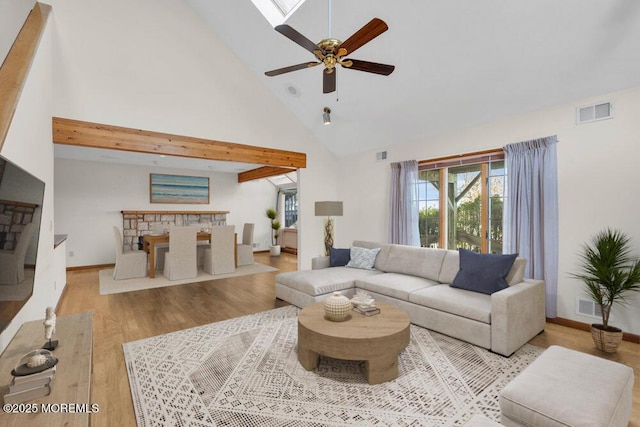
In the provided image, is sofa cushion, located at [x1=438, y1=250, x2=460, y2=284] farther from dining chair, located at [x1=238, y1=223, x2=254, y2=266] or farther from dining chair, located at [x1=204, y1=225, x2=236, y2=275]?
dining chair, located at [x1=238, y1=223, x2=254, y2=266]

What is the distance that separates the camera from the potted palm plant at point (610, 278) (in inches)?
107

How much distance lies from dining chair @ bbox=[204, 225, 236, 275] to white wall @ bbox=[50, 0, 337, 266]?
1945 mm

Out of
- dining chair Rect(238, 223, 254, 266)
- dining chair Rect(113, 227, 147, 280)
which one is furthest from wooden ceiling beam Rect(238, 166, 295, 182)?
dining chair Rect(113, 227, 147, 280)

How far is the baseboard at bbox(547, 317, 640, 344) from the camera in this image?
9.76 ft

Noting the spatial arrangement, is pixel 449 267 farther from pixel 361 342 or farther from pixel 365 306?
pixel 361 342

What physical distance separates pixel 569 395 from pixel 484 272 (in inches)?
70.4

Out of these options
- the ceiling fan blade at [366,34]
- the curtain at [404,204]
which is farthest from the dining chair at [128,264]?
the ceiling fan blade at [366,34]

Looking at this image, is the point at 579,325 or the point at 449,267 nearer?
the point at 579,325

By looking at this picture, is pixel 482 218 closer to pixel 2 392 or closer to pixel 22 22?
pixel 2 392

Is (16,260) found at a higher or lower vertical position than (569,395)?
higher

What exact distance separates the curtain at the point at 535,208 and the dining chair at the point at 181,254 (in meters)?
5.14

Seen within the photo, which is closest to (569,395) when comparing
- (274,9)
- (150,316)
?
(150,316)

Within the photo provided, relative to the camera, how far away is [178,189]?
7.91m

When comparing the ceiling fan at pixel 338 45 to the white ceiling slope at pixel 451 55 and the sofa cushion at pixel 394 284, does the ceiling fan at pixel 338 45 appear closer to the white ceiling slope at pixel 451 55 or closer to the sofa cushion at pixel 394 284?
the white ceiling slope at pixel 451 55
